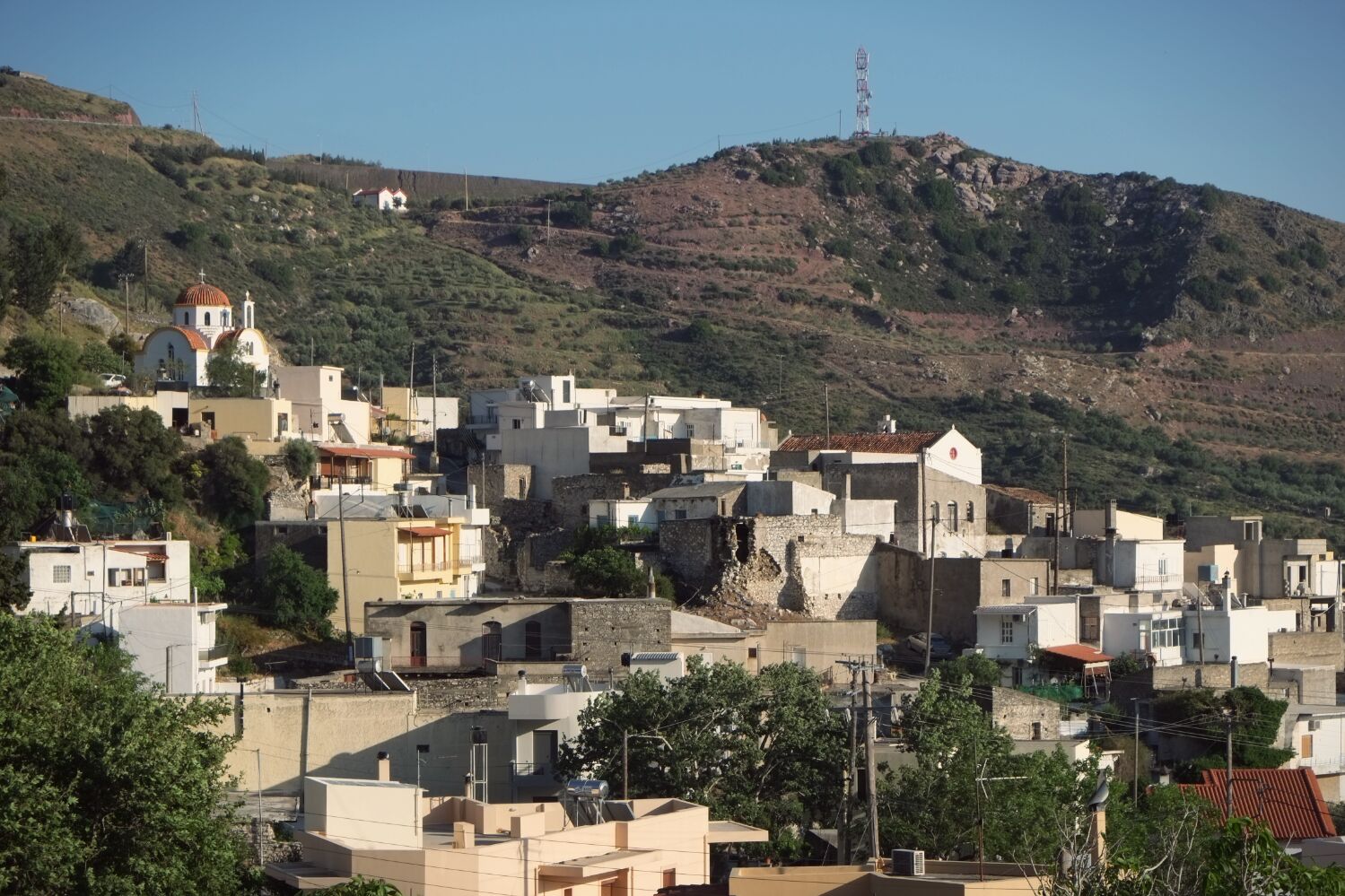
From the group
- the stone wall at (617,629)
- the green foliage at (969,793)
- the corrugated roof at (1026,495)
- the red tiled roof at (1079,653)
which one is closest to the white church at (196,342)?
the corrugated roof at (1026,495)

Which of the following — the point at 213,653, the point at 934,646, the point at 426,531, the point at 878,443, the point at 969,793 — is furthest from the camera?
the point at 878,443

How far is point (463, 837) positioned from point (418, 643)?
54.3ft

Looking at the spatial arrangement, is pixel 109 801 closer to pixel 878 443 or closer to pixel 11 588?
pixel 11 588

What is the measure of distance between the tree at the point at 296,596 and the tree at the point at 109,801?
18.1 meters

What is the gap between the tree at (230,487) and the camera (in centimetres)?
4894

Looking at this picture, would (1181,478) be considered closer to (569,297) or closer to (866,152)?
(569,297)

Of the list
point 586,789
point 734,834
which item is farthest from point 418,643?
point 734,834

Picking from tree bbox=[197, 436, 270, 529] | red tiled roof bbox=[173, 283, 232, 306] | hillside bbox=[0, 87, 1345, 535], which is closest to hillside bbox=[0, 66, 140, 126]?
hillside bbox=[0, 87, 1345, 535]

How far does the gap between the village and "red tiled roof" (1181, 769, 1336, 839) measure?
0.10m

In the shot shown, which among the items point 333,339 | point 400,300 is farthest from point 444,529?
point 400,300

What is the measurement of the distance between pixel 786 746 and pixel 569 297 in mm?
72856

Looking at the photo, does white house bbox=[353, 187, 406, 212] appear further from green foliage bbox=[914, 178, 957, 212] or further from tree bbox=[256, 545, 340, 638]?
tree bbox=[256, 545, 340, 638]

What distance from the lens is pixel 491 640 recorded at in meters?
41.2

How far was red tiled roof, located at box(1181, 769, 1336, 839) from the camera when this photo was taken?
36.2m
